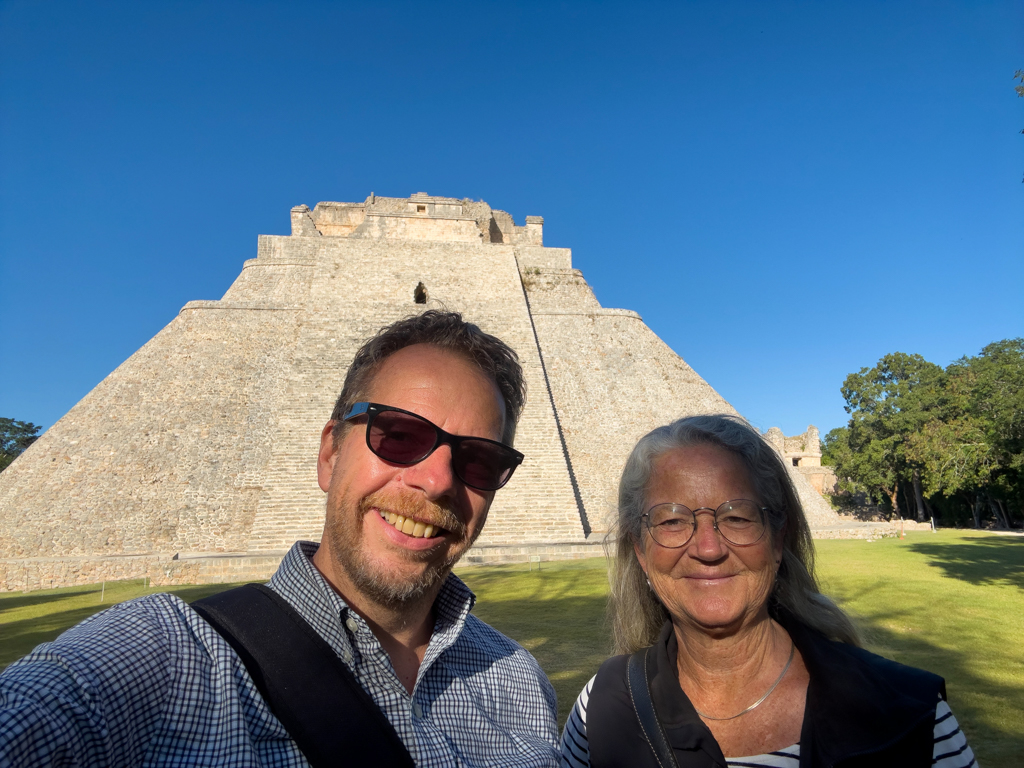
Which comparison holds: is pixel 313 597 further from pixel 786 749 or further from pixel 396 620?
pixel 786 749

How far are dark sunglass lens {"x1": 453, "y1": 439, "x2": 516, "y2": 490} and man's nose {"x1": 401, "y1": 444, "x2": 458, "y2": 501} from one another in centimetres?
3

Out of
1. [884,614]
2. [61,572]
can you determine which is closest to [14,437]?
[61,572]

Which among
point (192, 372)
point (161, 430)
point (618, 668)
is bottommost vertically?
point (618, 668)

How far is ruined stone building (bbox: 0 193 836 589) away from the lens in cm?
1234

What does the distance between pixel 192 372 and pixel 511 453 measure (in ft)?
52.7

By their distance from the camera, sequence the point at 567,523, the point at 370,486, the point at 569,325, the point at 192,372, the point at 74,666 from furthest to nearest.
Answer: the point at 569,325 → the point at 192,372 → the point at 567,523 → the point at 370,486 → the point at 74,666

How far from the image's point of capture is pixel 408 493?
137cm

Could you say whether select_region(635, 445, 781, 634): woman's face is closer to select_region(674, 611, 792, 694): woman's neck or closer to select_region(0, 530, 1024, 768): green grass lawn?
select_region(674, 611, 792, 694): woman's neck

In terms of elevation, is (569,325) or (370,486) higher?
(569,325)

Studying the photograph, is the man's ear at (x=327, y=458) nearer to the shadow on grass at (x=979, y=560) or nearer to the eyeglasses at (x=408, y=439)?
the eyeglasses at (x=408, y=439)

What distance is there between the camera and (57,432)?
14.5m

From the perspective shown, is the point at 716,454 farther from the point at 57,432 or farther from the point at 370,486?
the point at 57,432

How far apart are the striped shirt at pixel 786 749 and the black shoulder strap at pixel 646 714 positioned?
0.45 ft

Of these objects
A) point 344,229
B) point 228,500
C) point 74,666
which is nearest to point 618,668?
point 74,666
